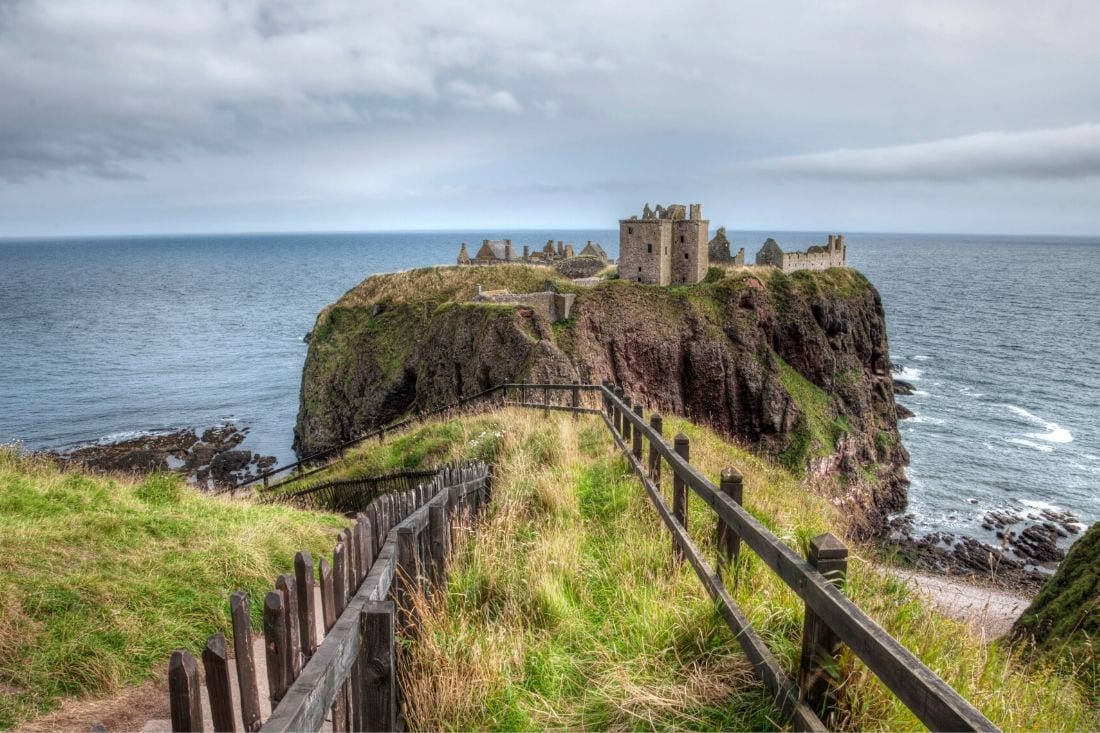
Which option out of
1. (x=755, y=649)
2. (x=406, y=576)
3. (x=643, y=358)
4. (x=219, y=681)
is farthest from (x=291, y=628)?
(x=643, y=358)

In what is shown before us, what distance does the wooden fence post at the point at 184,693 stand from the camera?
2.43m

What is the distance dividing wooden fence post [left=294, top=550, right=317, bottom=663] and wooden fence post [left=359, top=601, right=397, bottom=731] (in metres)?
0.41

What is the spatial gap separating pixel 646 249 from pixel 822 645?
5086 cm

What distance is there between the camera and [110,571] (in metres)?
7.74

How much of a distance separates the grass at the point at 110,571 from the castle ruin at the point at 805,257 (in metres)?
54.0

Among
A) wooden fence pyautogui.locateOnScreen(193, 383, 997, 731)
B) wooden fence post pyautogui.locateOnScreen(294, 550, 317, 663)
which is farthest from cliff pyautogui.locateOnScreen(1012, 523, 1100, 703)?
wooden fence post pyautogui.locateOnScreen(294, 550, 317, 663)

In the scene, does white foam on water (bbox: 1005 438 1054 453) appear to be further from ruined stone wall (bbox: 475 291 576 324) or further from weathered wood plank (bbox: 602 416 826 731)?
weathered wood plank (bbox: 602 416 826 731)

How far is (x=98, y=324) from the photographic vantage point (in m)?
107

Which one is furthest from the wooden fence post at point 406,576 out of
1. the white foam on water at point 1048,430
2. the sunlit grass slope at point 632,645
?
the white foam on water at point 1048,430

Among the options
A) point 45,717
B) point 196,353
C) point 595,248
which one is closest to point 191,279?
point 196,353

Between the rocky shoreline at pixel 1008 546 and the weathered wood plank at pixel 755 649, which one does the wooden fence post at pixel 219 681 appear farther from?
the rocky shoreline at pixel 1008 546

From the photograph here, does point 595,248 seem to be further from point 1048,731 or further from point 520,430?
point 1048,731

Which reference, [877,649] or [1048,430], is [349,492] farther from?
[1048,430]

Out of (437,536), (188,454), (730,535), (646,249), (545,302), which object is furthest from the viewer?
(646,249)
